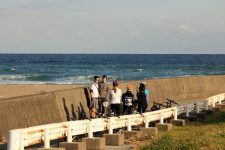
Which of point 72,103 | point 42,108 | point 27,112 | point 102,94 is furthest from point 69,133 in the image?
point 102,94

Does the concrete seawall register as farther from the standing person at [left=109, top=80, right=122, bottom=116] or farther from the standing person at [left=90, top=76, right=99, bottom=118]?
the standing person at [left=109, top=80, right=122, bottom=116]

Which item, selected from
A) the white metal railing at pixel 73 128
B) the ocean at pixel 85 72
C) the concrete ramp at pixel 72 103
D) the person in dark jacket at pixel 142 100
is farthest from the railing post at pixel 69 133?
the ocean at pixel 85 72

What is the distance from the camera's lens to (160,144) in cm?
1532

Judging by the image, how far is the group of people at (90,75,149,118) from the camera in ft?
61.7

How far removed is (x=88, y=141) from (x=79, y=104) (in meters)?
5.60

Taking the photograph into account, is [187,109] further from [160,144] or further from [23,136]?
[23,136]

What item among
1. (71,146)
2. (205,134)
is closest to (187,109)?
(205,134)

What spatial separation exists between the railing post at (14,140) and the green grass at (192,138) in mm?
3561

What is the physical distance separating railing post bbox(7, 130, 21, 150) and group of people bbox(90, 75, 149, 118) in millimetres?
6590

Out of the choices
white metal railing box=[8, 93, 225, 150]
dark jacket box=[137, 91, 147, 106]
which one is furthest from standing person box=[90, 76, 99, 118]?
white metal railing box=[8, 93, 225, 150]

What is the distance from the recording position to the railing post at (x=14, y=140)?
39.5 ft

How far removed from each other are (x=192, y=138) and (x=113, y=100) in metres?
3.05

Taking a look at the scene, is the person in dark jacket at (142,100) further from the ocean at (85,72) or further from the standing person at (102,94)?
the ocean at (85,72)

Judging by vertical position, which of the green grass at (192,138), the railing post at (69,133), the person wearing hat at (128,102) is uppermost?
the person wearing hat at (128,102)
